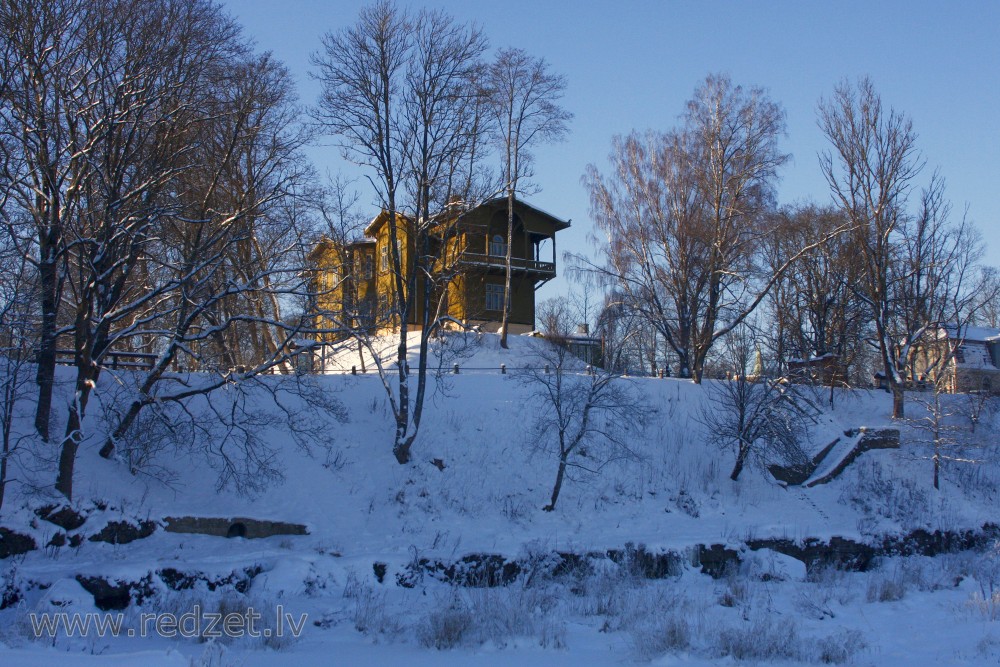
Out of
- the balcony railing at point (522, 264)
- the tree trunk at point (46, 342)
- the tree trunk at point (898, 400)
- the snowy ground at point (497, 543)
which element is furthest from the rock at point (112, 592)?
the balcony railing at point (522, 264)

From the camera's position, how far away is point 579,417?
22594 mm

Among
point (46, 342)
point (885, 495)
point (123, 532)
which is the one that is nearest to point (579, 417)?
point (885, 495)

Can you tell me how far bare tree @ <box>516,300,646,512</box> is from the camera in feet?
66.1

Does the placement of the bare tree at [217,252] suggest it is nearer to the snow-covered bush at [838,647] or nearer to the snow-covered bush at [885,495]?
the snow-covered bush at [838,647]

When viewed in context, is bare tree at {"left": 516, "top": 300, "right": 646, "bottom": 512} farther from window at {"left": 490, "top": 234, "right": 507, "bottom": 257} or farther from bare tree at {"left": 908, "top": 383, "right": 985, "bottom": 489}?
window at {"left": 490, "top": 234, "right": 507, "bottom": 257}

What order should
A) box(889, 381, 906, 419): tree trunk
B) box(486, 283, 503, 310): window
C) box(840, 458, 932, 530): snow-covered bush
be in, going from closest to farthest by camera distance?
box(840, 458, 932, 530): snow-covered bush
box(889, 381, 906, 419): tree trunk
box(486, 283, 503, 310): window

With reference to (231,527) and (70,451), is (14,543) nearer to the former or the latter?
(70,451)

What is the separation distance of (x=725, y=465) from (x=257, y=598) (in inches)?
614

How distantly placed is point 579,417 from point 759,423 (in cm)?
529

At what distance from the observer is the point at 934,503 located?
23.0 metres

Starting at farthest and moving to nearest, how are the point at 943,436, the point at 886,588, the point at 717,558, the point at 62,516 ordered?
the point at 943,436 → the point at 717,558 → the point at 62,516 → the point at 886,588

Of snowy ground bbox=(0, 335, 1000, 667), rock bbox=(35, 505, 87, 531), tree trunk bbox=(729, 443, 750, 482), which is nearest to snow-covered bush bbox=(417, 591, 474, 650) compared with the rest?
snowy ground bbox=(0, 335, 1000, 667)

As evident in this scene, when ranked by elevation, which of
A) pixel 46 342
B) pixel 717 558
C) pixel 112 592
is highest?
pixel 46 342

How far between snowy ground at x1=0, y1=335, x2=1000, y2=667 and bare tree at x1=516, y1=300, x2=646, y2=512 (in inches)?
18.0
